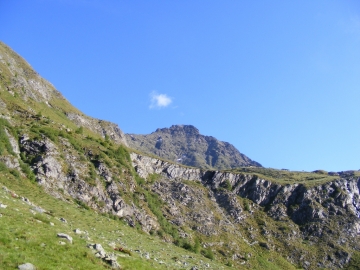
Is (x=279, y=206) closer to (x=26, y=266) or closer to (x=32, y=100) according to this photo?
(x=32, y=100)

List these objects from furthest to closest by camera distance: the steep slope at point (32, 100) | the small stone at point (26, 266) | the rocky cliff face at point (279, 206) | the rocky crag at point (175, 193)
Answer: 1. the rocky cliff face at point (279, 206)
2. the steep slope at point (32, 100)
3. the rocky crag at point (175, 193)
4. the small stone at point (26, 266)

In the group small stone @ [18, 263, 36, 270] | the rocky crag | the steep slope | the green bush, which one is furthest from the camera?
the steep slope

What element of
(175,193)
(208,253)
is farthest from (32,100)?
(208,253)

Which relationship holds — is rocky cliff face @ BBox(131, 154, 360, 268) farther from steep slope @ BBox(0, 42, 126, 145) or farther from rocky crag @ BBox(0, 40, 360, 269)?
steep slope @ BBox(0, 42, 126, 145)

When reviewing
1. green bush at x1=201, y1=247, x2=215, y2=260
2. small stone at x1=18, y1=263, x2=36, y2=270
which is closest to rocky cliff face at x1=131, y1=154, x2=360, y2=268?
green bush at x1=201, y1=247, x2=215, y2=260

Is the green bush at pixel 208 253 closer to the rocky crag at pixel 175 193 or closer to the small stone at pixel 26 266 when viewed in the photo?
the rocky crag at pixel 175 193

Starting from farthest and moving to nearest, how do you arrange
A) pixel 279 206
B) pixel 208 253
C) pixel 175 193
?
pixel 279 206 → pixel 175 193 → pixel 208 253

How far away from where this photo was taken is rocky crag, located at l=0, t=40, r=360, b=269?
7256 cm

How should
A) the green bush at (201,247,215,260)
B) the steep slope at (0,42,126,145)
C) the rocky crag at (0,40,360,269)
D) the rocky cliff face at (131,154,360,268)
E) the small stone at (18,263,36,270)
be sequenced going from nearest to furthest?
the small stone at (18,263,36,270)
the rocky crag at (0,40,360,269)
the green bush at (201,247,215,260)
the steep slope at (0,42,126,145)
the rocky cliff face at (131,154,360,268)

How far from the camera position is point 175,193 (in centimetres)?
11125

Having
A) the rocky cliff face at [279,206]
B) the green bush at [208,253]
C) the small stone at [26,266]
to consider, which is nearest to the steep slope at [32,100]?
the rocky cliff face at [279,206]

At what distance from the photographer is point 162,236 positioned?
265 feet

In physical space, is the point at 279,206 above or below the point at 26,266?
above

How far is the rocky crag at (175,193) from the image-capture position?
238 feet
